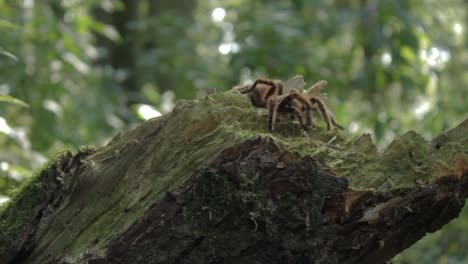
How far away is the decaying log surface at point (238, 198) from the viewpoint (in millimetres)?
2348

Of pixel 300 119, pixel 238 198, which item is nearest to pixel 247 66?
pixel 300 119

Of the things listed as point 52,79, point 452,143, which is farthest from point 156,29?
point 452,143

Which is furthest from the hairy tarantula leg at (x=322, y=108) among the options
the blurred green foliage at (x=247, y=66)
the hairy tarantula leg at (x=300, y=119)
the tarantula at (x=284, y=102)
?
the blurred green foliage at (x=247, y=66)

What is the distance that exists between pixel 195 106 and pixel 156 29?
7.55m

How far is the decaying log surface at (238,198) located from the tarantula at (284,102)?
0.25 feet

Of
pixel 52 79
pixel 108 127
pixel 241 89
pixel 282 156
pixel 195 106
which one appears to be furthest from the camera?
pixel 108 127

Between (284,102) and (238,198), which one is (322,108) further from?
(238,198)

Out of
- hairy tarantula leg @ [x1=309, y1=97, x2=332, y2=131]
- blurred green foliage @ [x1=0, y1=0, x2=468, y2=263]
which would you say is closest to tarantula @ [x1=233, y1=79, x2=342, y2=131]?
hairy tarantula leg @ [x1=309, y1=97, x2=332, y2=131]

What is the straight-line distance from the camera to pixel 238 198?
2348 mm

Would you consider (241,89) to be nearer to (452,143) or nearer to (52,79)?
(452,143)

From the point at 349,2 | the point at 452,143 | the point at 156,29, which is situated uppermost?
the point at 156,29

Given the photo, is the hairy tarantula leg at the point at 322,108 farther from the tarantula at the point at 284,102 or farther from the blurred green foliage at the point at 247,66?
the blurred green foliage at the point at 247,66

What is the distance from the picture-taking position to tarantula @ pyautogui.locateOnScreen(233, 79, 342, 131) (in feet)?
9.29

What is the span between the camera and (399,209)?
2.39 metres
